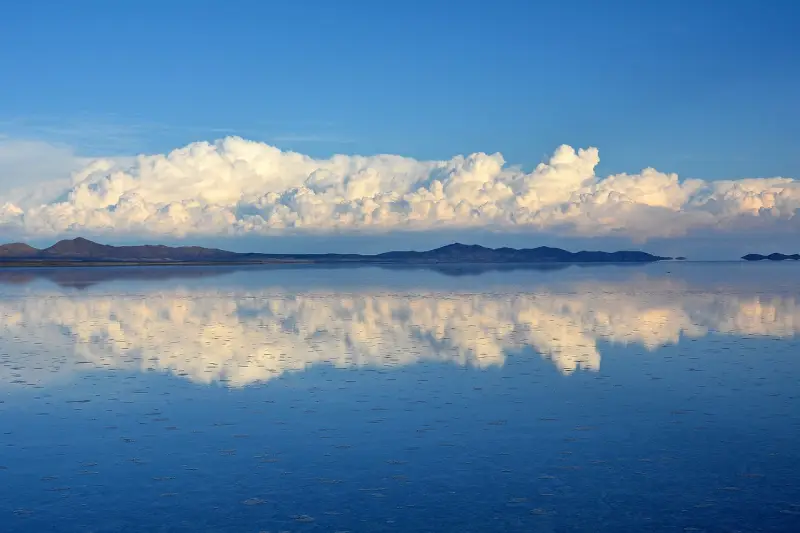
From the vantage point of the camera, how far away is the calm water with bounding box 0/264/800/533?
1494cm

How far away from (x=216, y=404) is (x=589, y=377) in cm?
1412

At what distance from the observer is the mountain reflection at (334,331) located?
33062 millimetres

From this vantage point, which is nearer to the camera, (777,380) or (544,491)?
(544,491)

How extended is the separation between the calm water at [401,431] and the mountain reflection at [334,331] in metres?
0.33

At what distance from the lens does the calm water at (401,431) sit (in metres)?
14.9

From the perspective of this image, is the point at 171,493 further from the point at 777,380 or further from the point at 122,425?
the point at 777,380

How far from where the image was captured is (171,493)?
16031mm

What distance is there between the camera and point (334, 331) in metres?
44.7

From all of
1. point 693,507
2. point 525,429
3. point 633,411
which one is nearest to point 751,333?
point 633,411

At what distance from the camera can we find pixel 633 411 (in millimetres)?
23391

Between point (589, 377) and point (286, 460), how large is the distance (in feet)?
48.5

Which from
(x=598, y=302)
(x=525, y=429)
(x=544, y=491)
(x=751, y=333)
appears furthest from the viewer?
(x=598, y=302)

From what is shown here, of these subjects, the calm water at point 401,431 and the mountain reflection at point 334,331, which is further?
the mountain reflection at point 334,331

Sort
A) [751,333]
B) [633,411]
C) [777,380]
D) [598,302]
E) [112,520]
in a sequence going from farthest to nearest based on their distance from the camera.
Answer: [598,302] → [751,333] → [777,380] → [633,411] → [112,520]
